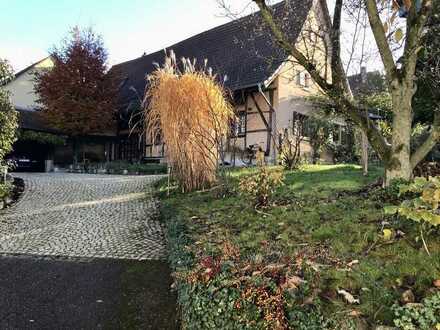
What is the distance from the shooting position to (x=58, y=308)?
3.71 m

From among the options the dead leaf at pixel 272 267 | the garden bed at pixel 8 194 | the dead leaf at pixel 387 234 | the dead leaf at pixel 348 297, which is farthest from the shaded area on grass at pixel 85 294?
the garden bed at pixel 8 194

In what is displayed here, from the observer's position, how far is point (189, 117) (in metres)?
7.44

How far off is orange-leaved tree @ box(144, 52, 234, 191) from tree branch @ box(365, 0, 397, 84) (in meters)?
3.42

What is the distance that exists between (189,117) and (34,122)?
14.3m

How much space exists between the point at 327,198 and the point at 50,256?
3895mm

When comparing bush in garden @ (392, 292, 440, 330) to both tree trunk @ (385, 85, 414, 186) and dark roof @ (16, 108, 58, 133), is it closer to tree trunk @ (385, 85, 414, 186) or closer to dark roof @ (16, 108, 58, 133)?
tree trunk @ (385, 85, 414, 186)

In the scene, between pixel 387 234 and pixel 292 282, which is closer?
pixel 292 282

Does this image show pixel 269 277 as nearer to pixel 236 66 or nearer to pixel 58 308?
pixel 58 308

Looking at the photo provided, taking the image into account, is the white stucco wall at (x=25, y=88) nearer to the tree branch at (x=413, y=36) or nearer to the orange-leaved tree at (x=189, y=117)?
the orange-leaved tree at (x=189, y=117)

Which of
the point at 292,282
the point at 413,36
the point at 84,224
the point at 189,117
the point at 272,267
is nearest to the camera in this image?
the point at 292,282

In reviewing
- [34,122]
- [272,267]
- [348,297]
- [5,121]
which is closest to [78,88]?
[34,122]

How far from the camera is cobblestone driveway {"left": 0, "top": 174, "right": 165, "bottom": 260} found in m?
5.57

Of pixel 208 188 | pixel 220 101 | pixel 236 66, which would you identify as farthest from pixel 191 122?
pixel 236 66

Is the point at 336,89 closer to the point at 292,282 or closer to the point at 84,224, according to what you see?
the point at 292,282
